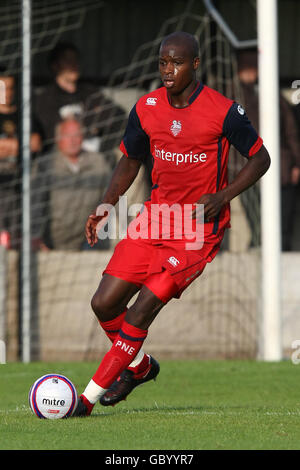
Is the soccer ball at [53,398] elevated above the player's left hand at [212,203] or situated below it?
below

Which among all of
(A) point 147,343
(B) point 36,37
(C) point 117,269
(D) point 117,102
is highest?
(B) point 36,37

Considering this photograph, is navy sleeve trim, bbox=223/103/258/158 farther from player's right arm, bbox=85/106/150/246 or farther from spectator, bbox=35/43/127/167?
spectator, bbox=35/43/127/167

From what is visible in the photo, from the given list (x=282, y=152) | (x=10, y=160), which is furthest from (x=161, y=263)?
(x=282, y=152)

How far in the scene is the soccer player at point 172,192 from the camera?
593 centimetres

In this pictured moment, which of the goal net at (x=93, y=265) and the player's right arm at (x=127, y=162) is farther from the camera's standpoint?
the goal net at (x=93, y=265)

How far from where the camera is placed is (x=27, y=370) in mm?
9750

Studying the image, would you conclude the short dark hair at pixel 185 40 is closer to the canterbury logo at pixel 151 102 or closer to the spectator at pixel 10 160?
the canterbury logo at pixel 151 102

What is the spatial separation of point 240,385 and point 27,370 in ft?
7.22

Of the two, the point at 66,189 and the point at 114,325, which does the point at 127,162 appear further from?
the point at 66,189

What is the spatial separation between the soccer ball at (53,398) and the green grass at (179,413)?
71 millimetres

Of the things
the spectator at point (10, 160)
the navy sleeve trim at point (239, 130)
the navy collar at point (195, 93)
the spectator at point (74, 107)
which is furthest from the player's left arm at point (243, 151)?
the spectator at point (74, 107)

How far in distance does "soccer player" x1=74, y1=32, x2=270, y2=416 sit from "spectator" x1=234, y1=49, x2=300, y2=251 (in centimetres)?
560
